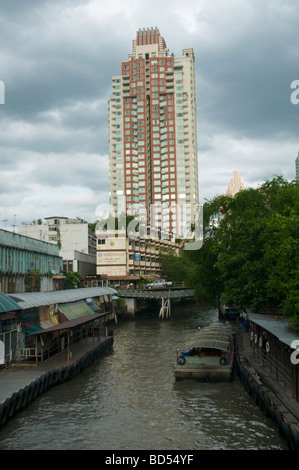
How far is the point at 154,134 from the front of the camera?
15562 cm

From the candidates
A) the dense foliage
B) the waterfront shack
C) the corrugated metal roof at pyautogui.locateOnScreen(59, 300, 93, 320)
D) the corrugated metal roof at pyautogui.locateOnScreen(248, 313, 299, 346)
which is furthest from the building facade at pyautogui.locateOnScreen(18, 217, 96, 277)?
the corrugated metal roof at pyautogui.locateOnScreen(248, 313, 299, 346)

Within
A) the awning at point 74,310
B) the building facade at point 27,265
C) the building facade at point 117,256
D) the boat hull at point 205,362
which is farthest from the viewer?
the building facade at point 117,256

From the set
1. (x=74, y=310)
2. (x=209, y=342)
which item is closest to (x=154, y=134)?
(x=74, y=310)

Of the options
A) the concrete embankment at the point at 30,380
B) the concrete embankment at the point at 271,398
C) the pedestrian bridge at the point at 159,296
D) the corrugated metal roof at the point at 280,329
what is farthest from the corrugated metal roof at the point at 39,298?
the pedestrian bridge at the point at 159,296

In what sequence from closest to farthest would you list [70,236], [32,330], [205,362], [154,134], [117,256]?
[205,362], [32,330], [117,256], [70,236], [154,134]

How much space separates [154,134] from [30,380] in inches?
5450

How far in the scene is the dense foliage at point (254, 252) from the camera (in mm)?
26369

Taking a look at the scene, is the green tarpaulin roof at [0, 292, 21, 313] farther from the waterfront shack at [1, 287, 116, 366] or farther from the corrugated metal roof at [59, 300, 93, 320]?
the corrugated metal roof at [59, 300, 93, 320]

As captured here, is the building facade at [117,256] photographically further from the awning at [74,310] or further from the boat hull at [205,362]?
the boat hull at [205,362]

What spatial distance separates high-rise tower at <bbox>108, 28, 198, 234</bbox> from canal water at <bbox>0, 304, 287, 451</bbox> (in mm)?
119022

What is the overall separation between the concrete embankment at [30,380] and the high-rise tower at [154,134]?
117 metres

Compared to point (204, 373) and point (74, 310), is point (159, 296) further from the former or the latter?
point (204, 373)

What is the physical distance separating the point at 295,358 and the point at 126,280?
81259 mm
